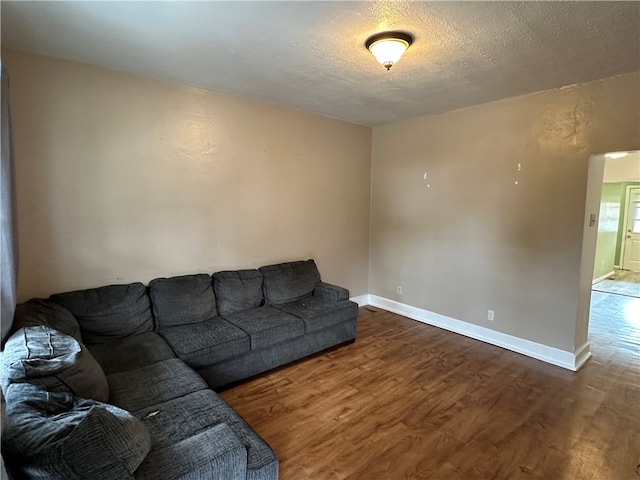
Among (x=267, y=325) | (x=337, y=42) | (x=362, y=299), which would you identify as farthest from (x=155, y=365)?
(x=362, y=299)

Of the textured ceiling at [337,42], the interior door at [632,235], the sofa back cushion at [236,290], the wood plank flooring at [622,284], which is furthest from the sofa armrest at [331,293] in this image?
the interior door at [632,235]

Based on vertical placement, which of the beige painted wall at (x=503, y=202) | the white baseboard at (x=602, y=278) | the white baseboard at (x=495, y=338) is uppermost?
the beige painted wall at (x=503, y=202)

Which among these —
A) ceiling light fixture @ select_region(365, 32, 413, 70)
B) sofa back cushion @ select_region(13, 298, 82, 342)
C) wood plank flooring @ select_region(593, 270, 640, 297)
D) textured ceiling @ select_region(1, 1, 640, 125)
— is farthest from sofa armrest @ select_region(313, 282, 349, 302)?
wood plank flooring @ select_region(593, 270, 640, 297)

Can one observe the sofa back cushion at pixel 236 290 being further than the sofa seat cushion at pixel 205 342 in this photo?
Yes

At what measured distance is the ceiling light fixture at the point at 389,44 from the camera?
2070 millimetres

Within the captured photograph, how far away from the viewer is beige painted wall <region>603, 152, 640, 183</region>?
20.9 feet

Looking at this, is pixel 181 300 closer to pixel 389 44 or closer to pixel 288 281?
pixel 288 281

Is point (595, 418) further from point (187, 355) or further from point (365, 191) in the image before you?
point (365, 191)

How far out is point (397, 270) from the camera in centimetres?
462

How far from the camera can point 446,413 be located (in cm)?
247

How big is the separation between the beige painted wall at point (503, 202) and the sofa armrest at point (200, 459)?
3170 mm

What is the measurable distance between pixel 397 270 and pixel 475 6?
3296 mm

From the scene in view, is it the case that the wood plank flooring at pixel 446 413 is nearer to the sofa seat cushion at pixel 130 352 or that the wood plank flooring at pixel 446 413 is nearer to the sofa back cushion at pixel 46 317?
the sofa seat cushion at pixel 130 352

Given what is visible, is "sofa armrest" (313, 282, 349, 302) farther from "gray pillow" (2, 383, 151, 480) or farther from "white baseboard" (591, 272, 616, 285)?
"white baseboard" (591, 272, 616, 285)
